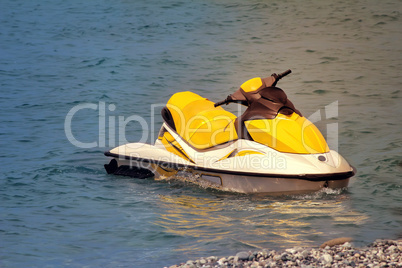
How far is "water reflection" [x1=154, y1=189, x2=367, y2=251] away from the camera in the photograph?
24.4 feet

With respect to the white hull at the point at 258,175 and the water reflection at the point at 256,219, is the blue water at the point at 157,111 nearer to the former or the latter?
the water reflection at the point at 256,219

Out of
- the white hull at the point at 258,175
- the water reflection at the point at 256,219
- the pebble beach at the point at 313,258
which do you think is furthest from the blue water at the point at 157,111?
the pebble beach at the point at 313,258

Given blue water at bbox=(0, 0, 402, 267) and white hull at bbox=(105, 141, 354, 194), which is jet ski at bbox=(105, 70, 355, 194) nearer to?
white hull at bbox=(105, 141, 354, 194)

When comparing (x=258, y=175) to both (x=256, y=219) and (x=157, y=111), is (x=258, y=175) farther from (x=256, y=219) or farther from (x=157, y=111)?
(x=157, y=111)

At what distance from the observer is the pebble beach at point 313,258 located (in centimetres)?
634

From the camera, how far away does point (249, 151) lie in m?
9.04

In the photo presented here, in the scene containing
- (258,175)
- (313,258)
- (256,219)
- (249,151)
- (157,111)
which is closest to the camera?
(313,258)

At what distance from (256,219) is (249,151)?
4.16 ft

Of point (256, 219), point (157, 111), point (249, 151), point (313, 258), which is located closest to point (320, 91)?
point (157, 111)

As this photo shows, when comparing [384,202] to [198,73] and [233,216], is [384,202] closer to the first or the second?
[233,216]

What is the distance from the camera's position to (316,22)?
2495 centimetres

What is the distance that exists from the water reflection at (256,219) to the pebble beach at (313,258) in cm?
45

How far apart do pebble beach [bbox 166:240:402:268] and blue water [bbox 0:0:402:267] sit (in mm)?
395

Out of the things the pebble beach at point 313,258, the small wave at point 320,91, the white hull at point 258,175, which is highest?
the small wave at point 320,91
